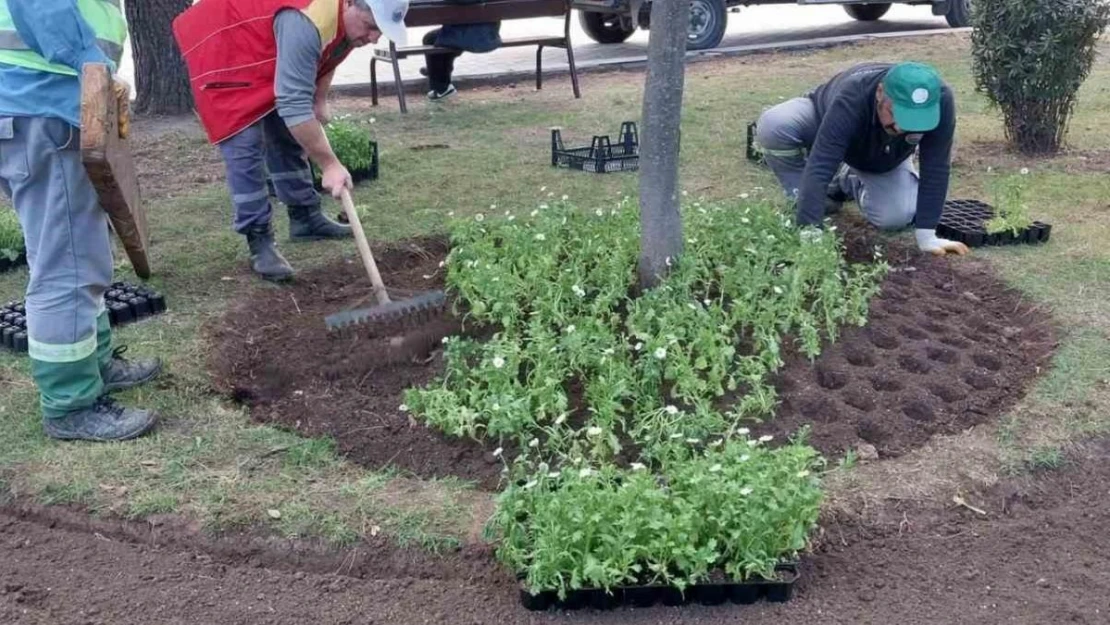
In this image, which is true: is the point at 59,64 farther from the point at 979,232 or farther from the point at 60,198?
the point at 979,232

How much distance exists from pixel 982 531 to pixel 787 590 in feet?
2.41

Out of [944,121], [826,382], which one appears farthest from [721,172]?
[826,382]

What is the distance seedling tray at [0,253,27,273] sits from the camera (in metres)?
5.57

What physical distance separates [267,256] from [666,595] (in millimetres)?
3171

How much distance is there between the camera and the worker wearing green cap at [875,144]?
496 cm

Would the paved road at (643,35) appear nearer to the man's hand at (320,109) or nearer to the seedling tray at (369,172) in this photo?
the seedling tray at (369,172)

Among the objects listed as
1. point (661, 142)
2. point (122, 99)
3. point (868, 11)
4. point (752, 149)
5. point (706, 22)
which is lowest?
point (868, 11)

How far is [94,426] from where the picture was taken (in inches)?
152

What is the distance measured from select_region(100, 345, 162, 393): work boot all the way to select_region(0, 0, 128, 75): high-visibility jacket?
47.5 inches

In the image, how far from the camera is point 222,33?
507 centimetres

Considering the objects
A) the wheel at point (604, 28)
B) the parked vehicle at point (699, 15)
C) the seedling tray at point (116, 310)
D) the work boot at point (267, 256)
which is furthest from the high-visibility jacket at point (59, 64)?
the wheel at point (604, 28)

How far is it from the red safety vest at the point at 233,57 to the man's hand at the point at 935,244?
2873 millimetres

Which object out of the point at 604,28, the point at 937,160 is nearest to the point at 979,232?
the point at 937,160

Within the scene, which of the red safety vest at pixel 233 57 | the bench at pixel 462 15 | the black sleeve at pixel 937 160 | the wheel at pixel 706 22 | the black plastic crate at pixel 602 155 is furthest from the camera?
the wheel at pixel 706 22
